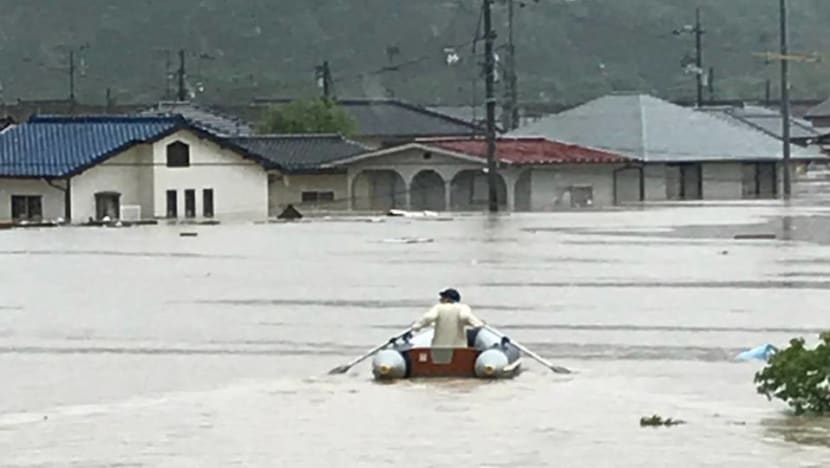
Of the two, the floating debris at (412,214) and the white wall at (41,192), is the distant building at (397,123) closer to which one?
the floating debris at (412,214)

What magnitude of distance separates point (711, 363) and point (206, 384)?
4.77m

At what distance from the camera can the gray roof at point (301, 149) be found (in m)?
65.6

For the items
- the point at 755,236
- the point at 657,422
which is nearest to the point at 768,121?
the point at 755,236

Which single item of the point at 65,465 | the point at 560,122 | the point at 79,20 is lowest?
the point at 65,465

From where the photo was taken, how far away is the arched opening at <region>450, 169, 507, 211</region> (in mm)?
66812

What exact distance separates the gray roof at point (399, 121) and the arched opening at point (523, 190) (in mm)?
19169

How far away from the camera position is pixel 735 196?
74062mm

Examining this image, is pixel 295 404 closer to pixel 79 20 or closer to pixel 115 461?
pixel 115 461

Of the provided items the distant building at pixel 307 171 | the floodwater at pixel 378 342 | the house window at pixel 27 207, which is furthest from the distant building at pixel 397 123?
the floodwater at pixel 378 342

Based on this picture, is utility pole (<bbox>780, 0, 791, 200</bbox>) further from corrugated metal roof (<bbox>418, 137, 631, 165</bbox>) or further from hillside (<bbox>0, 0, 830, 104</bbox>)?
hillside (<bbox>0, 0, 830, 104</bbox>)

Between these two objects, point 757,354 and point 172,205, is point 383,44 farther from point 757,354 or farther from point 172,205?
point 757,354

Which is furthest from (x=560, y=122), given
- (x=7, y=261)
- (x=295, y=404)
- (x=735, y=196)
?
(x=295, y=404)

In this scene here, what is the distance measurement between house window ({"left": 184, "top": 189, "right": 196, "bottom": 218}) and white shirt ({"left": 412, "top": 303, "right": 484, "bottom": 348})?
1598 inches

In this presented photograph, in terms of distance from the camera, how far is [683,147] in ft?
240
